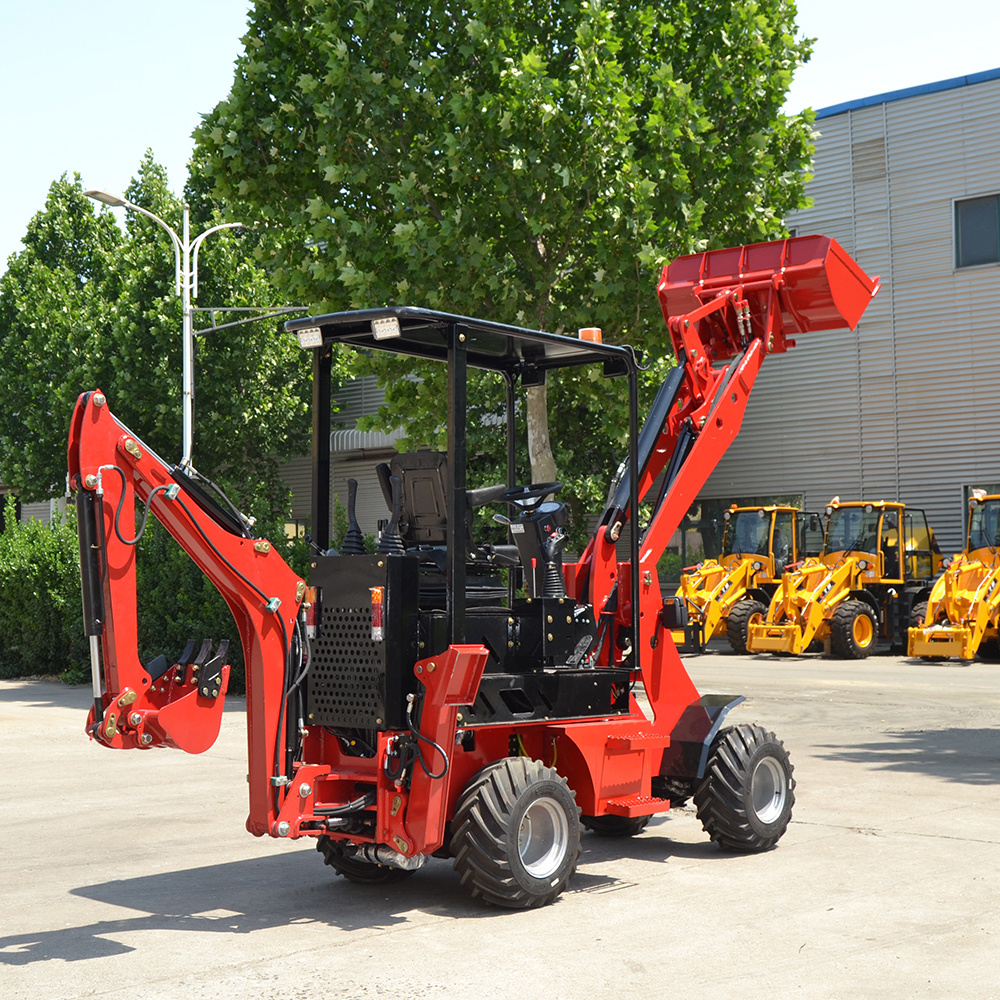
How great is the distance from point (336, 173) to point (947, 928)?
514 inches

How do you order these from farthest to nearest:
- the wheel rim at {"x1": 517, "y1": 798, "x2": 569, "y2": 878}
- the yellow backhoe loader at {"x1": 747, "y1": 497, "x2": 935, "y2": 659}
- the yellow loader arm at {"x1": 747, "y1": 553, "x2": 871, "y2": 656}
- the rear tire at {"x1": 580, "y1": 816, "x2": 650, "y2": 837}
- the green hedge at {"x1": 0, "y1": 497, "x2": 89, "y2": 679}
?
the yellow backhoe loader at {"x1": 747, "y1": 497, "x2": 935, "y2": 659} → the yellow loader arm at {"x1": 747, "y1": 553, "x2": 871, "y2": 656} → the green hedge at {"x1": 0, "y1": 497, "x2": 89, "y2": 679} → the rear tire at {"x1": 580, "y1": 816, "x2": 650, "y2": 837} → the wheel rim at {"x1": 517, "y1": 798, "x2": 569, "y2": 878}

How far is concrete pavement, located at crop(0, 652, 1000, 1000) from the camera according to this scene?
5.49m

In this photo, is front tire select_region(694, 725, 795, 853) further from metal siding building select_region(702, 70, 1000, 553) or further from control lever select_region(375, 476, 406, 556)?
metal siding building select_region(702, 70, 1000, 553)

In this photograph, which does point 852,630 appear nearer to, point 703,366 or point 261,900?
point 703,366

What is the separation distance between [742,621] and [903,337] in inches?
327

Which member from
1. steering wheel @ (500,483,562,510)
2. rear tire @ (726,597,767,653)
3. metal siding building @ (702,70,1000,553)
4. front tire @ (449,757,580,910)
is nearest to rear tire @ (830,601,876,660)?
rear tire @ (726,597,767,653)

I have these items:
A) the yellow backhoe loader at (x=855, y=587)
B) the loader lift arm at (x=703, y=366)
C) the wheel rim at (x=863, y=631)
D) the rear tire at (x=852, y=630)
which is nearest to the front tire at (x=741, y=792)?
the loader lift arm at (x=703, y=366)

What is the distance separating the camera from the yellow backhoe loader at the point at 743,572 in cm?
2412

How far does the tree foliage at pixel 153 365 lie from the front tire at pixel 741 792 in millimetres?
22504

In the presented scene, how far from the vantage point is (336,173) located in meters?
17.0

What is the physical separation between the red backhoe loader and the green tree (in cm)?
873

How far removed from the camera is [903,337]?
28.5 metres

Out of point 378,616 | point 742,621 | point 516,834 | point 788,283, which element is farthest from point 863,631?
point 378,616

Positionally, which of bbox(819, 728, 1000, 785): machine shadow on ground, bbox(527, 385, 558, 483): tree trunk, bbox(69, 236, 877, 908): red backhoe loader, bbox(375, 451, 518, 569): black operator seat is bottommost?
bbox(819, 728, 1000, 785): machine shadow on ground
